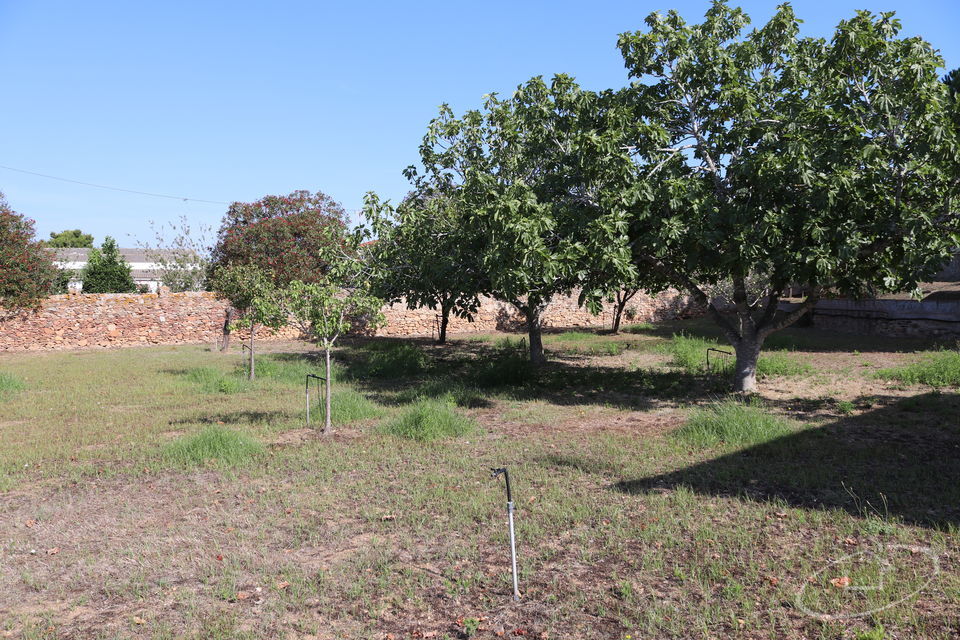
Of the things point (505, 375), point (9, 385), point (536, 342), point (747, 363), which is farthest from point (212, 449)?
point (536, 342)

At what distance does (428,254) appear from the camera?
14.0 meters

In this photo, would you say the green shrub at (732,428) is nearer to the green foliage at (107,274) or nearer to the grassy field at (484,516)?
the grassy field at (484,516)

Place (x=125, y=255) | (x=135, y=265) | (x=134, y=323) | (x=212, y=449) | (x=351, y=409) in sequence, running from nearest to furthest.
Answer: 1. (x=212, y=449)
2. (x=351, y=409)
3. (x=134, y=323)
4. (x=125, y=255)
5. (x=135, y=265)

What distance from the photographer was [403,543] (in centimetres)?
587

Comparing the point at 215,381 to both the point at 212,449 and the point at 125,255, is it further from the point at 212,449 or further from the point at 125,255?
the point at 125,255

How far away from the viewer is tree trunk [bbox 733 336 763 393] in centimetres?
1302

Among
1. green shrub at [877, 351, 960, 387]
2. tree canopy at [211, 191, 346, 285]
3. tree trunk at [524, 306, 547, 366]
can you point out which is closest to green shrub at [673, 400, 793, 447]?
green shrub at [877, 351, 960, 387]

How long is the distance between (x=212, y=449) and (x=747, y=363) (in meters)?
9.72

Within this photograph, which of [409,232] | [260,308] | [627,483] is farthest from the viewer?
[409,232]

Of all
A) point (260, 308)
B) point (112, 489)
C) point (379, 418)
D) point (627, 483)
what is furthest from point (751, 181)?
point (112, 489)

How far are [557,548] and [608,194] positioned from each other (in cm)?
686

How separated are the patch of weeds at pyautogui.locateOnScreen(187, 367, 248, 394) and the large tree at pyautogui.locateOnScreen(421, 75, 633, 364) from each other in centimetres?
601

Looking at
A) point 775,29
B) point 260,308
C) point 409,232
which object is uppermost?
point 775,29

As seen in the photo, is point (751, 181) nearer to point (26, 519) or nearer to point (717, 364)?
point (717, 364)
